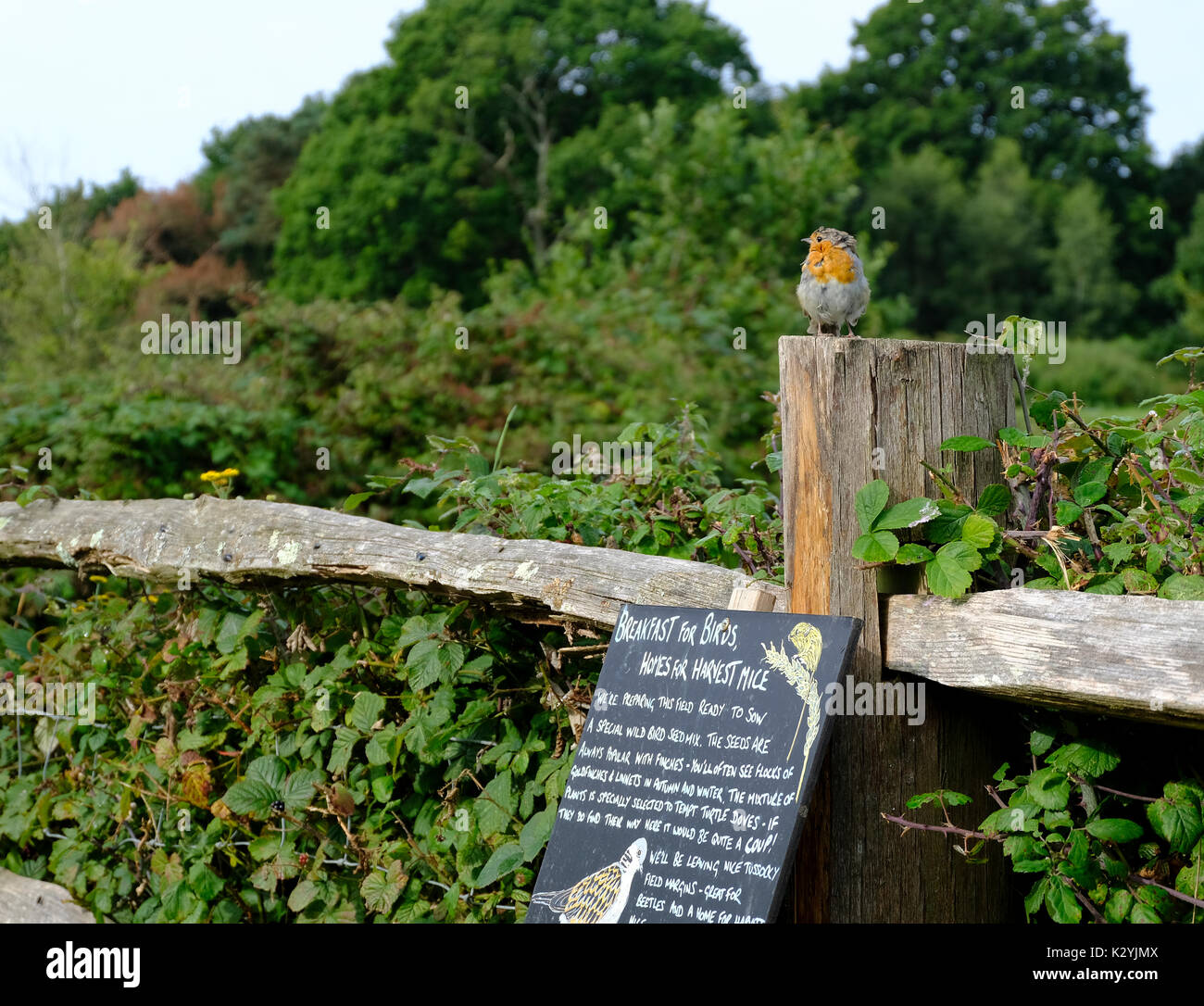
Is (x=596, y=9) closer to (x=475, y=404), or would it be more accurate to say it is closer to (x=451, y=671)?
(x=475, y=404)

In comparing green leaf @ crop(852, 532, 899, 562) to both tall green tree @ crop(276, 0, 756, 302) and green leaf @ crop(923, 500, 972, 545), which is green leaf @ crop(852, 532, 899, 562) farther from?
tall green tree @ crop(276, 0, 756, 302)

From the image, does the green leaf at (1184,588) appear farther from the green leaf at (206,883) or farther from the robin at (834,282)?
the green leaf at (206,883)

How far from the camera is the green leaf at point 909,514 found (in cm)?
195

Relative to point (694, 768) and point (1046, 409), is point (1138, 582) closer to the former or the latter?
point (1046, 409)

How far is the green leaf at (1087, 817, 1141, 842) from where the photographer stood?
1.83 metres

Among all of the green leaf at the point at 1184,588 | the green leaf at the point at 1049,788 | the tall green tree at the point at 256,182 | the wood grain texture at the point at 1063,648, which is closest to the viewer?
the wood grain texture at the point at 1063,648

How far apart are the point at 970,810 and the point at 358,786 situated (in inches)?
61.7

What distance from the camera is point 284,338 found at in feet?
25.0

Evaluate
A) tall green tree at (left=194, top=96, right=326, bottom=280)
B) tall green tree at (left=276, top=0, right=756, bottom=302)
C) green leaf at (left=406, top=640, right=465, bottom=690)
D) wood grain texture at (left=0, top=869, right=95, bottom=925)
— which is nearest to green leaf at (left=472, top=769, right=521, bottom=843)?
green leaf at (left=406, top=640, right=465, bottom=690)

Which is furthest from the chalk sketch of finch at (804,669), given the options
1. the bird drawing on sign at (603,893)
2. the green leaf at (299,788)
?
the green leaf at (299,788)

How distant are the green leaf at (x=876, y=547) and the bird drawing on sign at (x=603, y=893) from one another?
0.66 metres

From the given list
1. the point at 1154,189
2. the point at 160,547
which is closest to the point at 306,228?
the point at 160,547

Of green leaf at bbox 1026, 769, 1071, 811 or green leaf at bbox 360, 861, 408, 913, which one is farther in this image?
green leaf at bbox 360, 861, 408, 913

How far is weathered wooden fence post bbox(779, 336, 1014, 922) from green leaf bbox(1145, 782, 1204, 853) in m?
0.35
